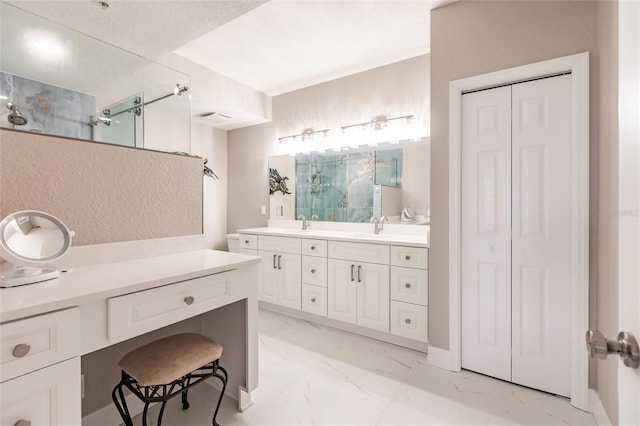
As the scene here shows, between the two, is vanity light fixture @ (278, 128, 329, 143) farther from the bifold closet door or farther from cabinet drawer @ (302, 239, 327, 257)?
the bifold closet door

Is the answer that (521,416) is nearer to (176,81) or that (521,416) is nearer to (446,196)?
(446,196)

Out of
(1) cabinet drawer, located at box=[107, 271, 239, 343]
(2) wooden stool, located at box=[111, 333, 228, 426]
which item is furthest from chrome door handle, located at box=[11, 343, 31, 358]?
(2) wooden stool, located at box=[111, 333, 228, 426]

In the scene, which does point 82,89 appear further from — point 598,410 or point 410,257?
point 598,410

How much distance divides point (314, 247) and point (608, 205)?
2.10 meters

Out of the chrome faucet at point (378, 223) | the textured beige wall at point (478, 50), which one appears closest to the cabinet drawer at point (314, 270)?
the chrome faucet at point (378, 223)

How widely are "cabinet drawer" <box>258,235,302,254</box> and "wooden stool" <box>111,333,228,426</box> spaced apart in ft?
5.16

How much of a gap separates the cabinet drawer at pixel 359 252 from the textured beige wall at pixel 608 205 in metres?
1.31

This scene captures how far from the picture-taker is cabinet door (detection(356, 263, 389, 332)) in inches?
99.0

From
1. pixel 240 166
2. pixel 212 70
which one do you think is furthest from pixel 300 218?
pixel 212 70

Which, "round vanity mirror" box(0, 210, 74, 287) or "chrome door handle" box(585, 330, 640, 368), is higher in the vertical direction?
"round vanity mirror" box(0, 210, 74, 287)

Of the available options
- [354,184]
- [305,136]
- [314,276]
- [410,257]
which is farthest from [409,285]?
[305,136]

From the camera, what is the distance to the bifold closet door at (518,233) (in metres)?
1.81

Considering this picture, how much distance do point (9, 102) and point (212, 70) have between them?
221 centimetres

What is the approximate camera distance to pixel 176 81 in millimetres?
2072
